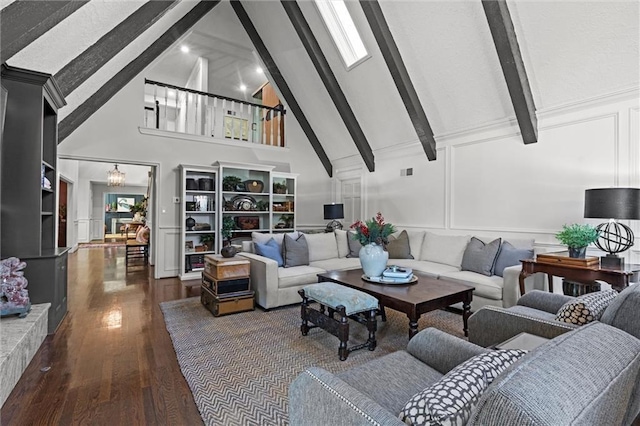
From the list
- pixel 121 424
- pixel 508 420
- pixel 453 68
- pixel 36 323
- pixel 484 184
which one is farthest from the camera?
pixel 484 184

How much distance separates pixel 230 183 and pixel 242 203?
435mm

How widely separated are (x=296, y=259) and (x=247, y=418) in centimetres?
246

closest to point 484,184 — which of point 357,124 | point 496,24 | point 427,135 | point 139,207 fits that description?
point 427,135

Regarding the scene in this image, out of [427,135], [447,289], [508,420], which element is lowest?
[447,289]

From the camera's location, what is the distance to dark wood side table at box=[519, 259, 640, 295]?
260 cm

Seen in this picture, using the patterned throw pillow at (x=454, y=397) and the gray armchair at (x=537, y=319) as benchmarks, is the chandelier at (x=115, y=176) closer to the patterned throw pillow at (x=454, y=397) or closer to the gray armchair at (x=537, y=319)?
the gray armchair at (x=537, y=319)

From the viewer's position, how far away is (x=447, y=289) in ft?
9.39

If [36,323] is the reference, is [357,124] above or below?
above

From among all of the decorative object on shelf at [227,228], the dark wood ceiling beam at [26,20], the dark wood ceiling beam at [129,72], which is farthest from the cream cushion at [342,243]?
the dark wood ceiling beam at [129,72]

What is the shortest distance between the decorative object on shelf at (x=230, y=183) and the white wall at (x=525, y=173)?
2.99 metres

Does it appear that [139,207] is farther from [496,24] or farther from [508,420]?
[508,420]

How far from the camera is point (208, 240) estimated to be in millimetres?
5840

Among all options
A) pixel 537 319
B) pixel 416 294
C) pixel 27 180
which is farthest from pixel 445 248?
pixel 27 180

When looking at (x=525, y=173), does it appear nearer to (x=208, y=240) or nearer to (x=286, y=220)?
(x=286, y=220)
